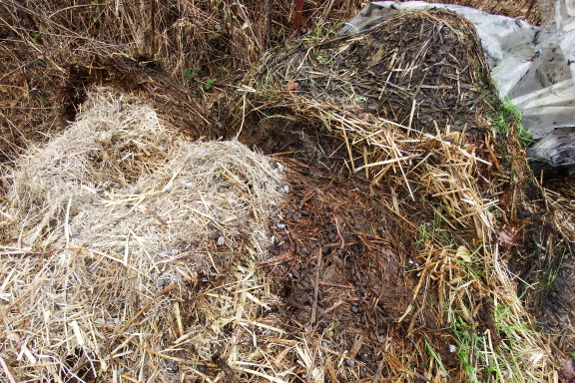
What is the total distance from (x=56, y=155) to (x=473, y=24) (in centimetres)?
262

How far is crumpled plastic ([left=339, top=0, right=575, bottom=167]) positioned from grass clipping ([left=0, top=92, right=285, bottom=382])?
155 centimetres

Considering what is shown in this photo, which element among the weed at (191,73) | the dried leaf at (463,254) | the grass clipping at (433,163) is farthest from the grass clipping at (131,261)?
the weed at (191,73)

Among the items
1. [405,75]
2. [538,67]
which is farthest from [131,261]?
[538,67]

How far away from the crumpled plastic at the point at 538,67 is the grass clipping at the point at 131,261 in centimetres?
155

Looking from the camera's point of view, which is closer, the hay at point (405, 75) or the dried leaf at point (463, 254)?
the dried leaf at point (463, 254)

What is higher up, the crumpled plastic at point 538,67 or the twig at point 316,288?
the crumpled plastic at point 538,67

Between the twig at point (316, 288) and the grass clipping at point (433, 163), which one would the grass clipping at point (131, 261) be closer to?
the twig at point (316, 288)

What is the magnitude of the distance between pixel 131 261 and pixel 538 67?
8.39 feet

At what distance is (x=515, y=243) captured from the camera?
212 centimetres

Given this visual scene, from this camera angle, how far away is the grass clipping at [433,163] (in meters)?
1.83

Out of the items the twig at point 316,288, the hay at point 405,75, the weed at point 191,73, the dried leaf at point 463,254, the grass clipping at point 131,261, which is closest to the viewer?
the grass clipping at point 131,261

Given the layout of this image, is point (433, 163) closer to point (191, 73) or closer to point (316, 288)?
point (316, 288)

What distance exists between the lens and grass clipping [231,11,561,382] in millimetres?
1825

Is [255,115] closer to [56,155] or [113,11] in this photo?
[56,155]
